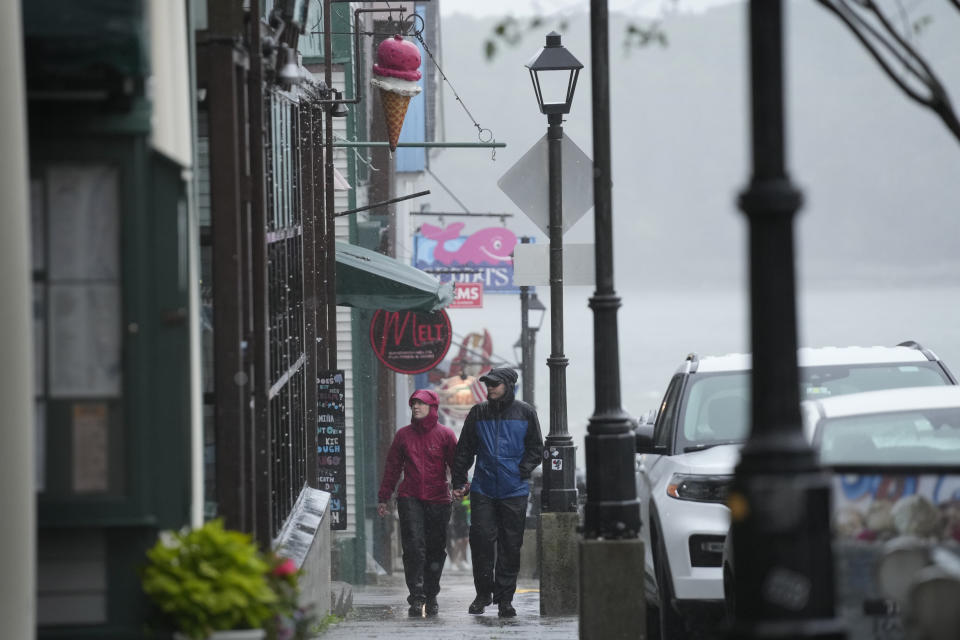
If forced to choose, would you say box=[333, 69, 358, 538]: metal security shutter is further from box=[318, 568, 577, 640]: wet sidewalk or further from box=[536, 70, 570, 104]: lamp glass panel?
box=[536, 70, 570, 104]: lamp glass panel

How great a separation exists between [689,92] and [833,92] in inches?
708

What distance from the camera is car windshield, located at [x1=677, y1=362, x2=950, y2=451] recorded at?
9703mm

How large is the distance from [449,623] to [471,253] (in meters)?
21.4

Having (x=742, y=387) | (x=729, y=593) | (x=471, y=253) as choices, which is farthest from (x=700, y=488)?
(x=471, y=253)

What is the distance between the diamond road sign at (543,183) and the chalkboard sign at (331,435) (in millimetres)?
2225

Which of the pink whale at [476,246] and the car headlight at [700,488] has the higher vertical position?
the pink whale at [476,246]

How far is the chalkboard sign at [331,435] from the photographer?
12.8 m

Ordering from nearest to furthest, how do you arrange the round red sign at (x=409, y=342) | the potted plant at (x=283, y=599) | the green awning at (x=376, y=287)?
the potted plant at (x=283, y=599) → the green awning at (x=376, y=287) → the round red sign at (x=409, y=342)

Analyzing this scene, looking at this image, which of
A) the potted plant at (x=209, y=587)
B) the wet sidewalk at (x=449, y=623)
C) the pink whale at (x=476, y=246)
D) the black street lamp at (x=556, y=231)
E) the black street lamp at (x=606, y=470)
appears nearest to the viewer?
the potted plant at (x=209, y=587)

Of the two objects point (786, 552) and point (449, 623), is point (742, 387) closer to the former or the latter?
point (449, 623)

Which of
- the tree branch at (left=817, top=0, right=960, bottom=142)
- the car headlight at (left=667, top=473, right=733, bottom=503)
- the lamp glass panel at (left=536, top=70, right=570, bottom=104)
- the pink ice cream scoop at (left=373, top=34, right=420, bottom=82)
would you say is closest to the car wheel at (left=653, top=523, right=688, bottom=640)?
the car headlight at (left=667, top=473, right=733, bottom=503)

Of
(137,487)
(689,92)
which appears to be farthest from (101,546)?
(689,92)

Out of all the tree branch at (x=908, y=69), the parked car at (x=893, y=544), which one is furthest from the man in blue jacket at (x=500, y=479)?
the parked car at (x=893, y=544)

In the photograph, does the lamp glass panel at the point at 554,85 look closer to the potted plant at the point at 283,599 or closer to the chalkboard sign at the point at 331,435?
the chalkboard sign at the point at 331,435
